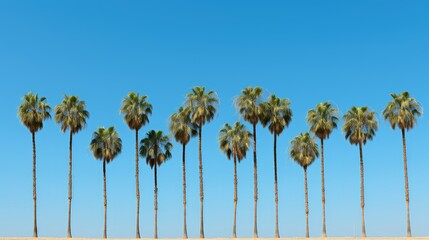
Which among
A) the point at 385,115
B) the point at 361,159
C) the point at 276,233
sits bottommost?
the point at 276,233

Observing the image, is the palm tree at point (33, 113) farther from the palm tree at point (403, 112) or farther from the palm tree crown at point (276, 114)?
the palm tree at point (403, 112)

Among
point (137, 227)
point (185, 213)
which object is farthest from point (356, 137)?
point (137, 227)

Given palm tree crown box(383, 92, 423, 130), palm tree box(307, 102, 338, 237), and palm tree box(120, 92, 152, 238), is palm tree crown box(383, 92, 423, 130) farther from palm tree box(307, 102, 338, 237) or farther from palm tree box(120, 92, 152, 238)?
palm tree box(120, 92, 152, 238)

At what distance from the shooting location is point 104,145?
81625mm

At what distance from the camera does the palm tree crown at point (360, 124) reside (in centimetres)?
7838

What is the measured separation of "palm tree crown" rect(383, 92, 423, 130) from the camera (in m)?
76.8

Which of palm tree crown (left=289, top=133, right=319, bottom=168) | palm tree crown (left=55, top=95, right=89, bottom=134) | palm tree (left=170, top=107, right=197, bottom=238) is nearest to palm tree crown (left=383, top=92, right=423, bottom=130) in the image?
palm tree crown (left=289, top=133, right=319, bottom=168)

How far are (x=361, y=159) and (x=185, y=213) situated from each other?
78.6ft

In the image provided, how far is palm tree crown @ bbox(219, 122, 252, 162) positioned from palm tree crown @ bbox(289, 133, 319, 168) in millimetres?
9225

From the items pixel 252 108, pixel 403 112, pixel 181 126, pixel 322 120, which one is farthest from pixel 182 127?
pixel 403 112

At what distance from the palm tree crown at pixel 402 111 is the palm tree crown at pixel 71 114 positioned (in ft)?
132

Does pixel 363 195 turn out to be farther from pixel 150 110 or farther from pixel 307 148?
pixel 150 110

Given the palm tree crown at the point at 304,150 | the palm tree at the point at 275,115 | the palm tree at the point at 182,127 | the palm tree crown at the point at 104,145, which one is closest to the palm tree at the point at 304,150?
the palm tree crown at the point at 304,150

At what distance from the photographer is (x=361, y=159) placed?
78.1 m
